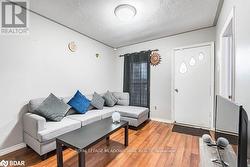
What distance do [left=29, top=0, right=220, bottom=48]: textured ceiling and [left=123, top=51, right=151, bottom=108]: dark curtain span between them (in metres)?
0.75

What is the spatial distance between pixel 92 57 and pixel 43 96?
1.76 metres

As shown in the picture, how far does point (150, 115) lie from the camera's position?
400 cm

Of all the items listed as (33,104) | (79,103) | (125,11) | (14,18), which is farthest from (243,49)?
(14,18)

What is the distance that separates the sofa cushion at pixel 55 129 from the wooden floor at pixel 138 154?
35cm

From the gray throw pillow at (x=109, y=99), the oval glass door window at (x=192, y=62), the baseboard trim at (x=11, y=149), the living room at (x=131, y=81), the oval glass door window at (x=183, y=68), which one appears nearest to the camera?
the living room at (x=131, y=81)

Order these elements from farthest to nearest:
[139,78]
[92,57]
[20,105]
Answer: [139,78], [92,57], [20,105]

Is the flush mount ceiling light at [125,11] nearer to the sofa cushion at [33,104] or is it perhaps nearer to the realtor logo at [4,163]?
the sofa cushion at [33,104]

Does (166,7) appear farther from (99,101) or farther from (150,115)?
(150,115)

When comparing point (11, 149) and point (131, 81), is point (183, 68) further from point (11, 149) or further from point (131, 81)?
point (11, 149)

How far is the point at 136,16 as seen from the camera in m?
2.59

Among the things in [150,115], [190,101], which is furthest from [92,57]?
[190,101]

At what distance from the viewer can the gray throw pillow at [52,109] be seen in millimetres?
2241

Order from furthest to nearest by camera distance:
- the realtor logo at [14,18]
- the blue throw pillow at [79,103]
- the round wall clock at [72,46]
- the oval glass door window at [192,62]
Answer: the oval glass door window at [192,62], the round wall clock at [72,46], the blue throw pillow at [79,103], the realtor logo at [14,18]

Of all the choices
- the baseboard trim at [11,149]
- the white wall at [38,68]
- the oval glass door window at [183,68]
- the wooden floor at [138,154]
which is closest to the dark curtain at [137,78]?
the oval glass door window at [183,68]
